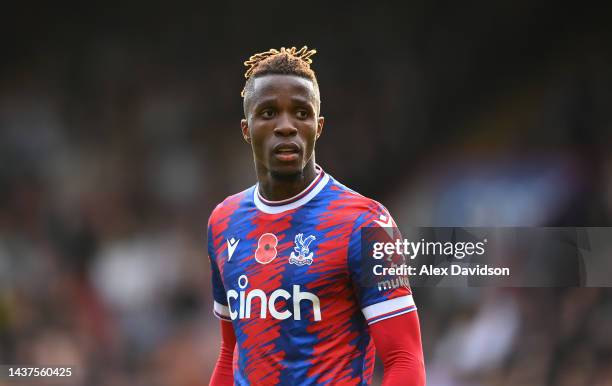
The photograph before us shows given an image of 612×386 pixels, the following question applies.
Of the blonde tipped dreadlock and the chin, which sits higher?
the blonde tipped dreadlock

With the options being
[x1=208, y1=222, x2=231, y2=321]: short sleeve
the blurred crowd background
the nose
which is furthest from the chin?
the blurred crowd background

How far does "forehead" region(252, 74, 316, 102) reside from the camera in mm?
2703

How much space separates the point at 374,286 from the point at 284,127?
0.56m

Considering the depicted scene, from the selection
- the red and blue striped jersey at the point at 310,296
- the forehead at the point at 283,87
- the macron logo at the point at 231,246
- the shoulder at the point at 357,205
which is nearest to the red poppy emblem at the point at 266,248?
the red and blue striped jersey at the point at 310,296

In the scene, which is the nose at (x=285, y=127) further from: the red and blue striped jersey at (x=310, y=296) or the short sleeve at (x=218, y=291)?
the short sleeve at (x=218, y=291)

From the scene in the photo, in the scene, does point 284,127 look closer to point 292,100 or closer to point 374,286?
point 292,100

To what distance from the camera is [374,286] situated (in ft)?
8.24

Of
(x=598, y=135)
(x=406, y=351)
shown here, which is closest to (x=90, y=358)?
(x=598, y=135)

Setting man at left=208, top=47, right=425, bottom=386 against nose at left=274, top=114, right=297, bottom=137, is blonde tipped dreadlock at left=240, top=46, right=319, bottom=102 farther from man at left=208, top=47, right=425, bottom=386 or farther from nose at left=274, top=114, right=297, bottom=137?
nose at left=274, top=114, right=297, bottom=137

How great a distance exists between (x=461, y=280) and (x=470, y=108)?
12.0 feet

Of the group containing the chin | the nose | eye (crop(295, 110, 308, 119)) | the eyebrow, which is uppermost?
the eyebrow

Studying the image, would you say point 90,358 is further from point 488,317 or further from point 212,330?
point 488,317

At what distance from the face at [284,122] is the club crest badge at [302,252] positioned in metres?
0.22

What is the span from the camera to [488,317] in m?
6.65
